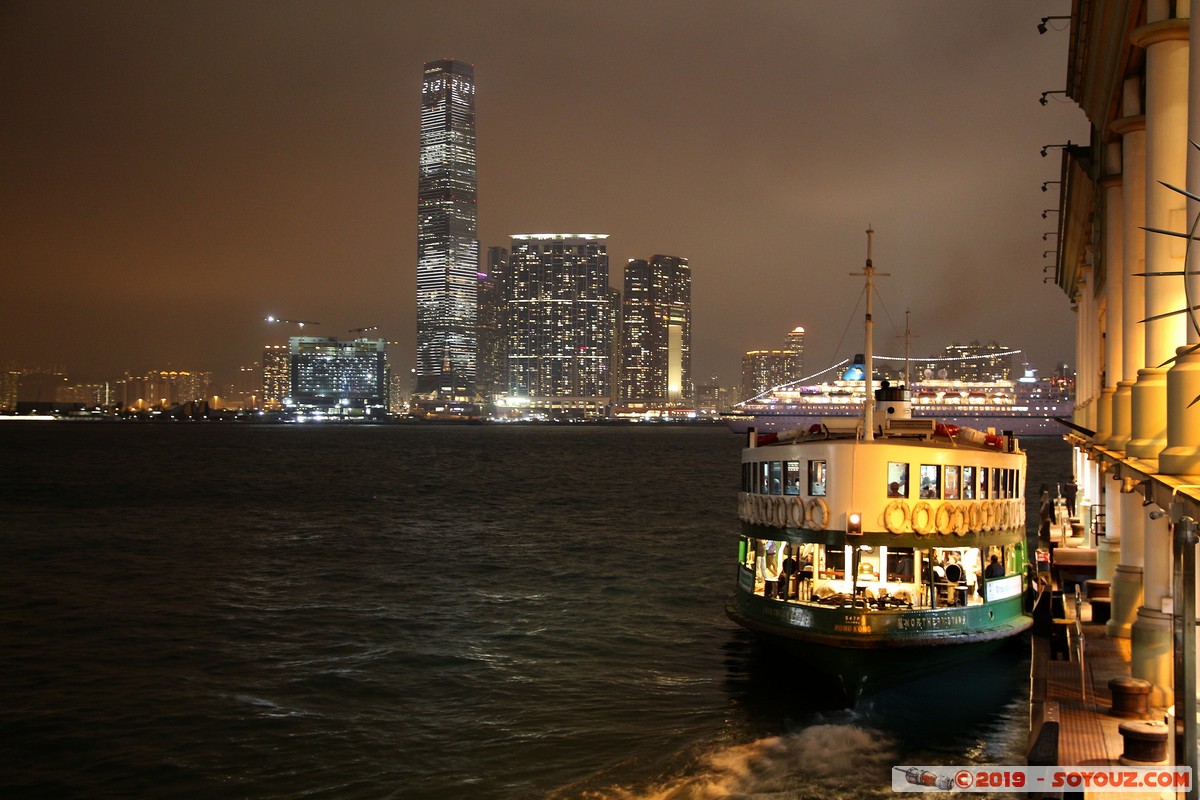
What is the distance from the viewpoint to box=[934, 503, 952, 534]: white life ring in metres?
20.5

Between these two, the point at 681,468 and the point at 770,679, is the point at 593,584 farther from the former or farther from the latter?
the point at 681,468

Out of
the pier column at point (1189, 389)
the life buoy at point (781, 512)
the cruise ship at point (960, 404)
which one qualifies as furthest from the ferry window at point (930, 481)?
the cruise ship at point (960, 404)

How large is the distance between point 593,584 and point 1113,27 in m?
25.2

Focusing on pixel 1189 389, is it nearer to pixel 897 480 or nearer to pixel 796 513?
pixel 897 480

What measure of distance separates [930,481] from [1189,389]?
11.6 metres

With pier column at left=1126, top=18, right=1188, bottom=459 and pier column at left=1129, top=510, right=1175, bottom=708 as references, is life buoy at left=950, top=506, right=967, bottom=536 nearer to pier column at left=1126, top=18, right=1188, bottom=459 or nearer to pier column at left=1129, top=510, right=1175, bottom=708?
pier column at left=1129, top=510, right=1175, bottom=708

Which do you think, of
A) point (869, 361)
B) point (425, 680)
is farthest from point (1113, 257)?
point (425, 680)

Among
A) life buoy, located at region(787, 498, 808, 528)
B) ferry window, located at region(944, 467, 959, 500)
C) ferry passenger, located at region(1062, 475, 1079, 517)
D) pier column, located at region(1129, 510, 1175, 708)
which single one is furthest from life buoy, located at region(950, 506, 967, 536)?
ferry passenger, located at region(1062, 475, 1079, 517)

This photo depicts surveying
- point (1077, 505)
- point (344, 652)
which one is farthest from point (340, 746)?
point (1077, 505)

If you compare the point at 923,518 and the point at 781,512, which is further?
the point at 781,512

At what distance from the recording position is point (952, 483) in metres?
21.3

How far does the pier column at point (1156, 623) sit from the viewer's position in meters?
13.6

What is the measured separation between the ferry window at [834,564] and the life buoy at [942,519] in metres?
1.94

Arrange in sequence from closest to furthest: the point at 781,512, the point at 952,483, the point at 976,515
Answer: the point at 952,483 < the point at 781,512 < the point at 976,515
